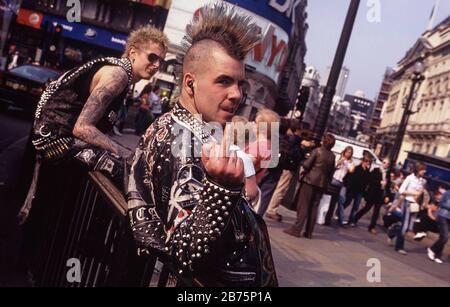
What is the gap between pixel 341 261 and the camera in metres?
6.36

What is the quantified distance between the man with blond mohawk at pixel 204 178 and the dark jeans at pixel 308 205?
6.08 metres

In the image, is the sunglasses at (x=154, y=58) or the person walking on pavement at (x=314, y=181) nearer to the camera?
the sunglasses at (x=154, y=58)

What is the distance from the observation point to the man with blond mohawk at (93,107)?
85.1 inches

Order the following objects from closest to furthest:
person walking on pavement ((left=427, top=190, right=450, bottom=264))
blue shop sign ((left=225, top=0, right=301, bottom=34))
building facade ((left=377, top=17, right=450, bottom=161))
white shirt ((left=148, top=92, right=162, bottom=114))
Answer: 1. person walking on pavement ((left=427, top=190, right=450, bottom=264))
2. white shirt ((left=148, top=92, right=162, bottom=114))
3. blue shop sign ((left=225, top=0, right=301, bottom=34))
4. building facade ((left=377, top=17, right=450, bottom=161))

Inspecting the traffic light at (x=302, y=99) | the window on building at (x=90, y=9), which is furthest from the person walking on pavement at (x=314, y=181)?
the window on building at (x=90, y=9)

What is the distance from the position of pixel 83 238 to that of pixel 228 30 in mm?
1395

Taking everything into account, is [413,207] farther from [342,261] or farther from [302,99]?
[302,99]

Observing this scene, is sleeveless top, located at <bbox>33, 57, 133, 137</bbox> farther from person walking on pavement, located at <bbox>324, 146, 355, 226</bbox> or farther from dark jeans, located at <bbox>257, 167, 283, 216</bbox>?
person walking on pavement, located at <bbox>324, 146, 355, 226</bbox>

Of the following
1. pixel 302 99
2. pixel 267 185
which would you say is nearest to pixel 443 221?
pixel 267 185

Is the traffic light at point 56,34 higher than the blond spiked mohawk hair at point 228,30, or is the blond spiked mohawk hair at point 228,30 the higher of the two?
the traffic light at point 56,34

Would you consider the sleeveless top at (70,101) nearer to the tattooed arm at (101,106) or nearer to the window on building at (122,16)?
the tattooed arm at (101,106)

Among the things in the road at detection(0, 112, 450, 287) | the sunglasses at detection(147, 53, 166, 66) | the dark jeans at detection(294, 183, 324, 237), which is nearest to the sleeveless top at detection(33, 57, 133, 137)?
the sunglasses at detection(147, 53, 166, 66)

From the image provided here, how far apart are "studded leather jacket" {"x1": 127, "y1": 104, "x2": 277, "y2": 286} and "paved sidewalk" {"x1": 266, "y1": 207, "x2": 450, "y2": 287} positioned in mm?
3485

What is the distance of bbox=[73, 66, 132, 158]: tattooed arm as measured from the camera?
6.90ft
